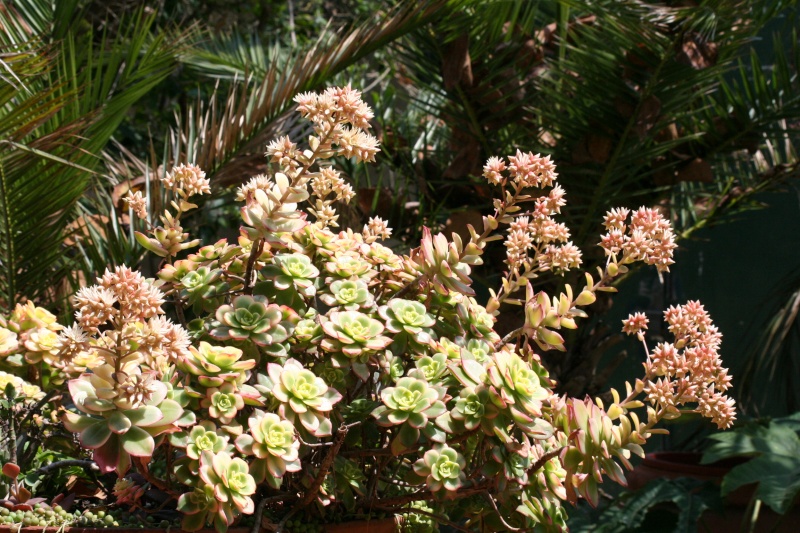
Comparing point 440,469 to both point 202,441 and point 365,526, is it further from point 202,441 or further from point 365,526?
point 202,441

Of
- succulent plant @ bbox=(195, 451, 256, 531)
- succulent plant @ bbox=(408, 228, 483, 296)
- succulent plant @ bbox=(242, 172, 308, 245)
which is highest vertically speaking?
succulent plant @ bbox=(408, 228, 483, 296)

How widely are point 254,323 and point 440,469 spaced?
314mm

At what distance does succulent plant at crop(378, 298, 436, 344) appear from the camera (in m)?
1.23

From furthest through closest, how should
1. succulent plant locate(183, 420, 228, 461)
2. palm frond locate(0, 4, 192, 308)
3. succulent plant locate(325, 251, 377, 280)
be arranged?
palm frond locate(0, 4, 192, 308) < succulent plant locate(325, 251, 377, 280) < succulent plant locate(183, 420, 228, 461)

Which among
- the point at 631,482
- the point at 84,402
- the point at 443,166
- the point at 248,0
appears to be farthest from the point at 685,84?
the point at 248,0

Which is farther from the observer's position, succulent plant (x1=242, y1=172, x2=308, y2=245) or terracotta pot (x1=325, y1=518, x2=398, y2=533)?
terracotta pot (x1=325, y1=518, x2=398, y2=533)

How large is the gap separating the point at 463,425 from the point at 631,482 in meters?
3.04

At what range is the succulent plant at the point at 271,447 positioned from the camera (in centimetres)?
107

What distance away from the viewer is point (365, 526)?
1.27m

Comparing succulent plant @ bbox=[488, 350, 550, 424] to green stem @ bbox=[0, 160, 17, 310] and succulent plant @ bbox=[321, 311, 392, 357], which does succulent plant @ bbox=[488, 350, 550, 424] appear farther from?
green stem @ bbox=[0, 160, 17, 310]

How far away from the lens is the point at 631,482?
13.0 feet

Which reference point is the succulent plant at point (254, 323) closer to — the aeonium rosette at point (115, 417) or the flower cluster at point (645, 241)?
the aeonium rosette at point (115, 417)

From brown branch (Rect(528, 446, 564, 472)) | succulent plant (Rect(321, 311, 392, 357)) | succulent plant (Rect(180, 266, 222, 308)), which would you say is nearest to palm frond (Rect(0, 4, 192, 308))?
succulent plant (Rect(180, 266, 222, 308))

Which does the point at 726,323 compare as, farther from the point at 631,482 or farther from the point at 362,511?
the point at 362,511
